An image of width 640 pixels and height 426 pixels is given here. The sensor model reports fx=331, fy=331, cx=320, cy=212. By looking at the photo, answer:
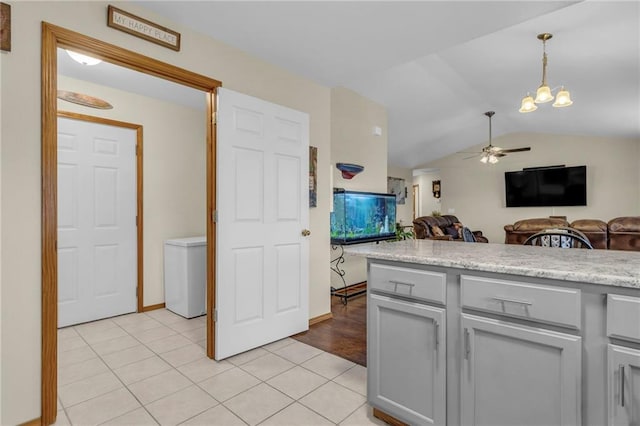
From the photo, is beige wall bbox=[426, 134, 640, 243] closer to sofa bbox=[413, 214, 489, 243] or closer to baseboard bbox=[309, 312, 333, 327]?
sofa bbox=[413, 214, 489, 243]

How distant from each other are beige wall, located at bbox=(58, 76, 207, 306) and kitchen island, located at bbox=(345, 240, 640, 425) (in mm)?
2809

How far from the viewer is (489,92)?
5.33 metres

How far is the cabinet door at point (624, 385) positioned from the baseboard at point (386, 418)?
855mm

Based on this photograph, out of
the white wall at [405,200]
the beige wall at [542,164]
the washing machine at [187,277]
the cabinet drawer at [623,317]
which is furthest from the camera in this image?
the white wall at [405,200]

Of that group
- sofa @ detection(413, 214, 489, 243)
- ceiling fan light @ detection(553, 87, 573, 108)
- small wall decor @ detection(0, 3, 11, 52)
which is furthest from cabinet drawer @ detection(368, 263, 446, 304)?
sofa @ detection(413, 214, 489, 243)

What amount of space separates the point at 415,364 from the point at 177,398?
1.39 meters

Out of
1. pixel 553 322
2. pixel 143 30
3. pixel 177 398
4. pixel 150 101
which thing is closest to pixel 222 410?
pixel 177 398

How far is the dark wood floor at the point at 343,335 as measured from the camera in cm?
257

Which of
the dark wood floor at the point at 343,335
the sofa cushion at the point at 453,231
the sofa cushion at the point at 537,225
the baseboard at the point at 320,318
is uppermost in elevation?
the sofa cushion at the point at 537,225

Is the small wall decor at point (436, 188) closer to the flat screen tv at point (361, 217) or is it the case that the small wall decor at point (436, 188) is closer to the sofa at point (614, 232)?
the sofa at point (614, 232)

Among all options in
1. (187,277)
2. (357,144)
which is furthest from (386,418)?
(357,144)

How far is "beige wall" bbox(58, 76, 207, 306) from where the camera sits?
350cm

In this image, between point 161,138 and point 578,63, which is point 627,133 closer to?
point 578,63

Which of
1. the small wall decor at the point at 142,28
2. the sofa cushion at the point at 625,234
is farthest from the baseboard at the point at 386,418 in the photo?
the sofa cushion at the point at 625,234
